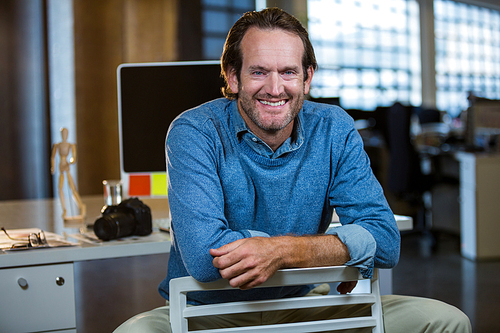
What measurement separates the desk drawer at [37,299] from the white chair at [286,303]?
0.36 metres

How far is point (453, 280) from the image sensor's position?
3285mm

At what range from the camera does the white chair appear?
946 millimetres

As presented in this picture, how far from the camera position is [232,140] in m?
1.24

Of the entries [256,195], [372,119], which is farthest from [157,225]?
[372,119]

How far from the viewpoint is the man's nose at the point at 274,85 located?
1.21 m

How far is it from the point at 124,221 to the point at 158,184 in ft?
1.82

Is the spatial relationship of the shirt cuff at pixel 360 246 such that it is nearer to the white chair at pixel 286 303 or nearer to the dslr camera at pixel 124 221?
the white chair at pixel 286 303

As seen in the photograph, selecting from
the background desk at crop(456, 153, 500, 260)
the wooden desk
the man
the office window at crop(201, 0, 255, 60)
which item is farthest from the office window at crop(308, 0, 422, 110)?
the wooden desk

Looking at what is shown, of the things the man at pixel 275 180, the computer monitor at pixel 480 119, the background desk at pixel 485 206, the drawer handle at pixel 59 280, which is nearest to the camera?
the man at pixel 275 180

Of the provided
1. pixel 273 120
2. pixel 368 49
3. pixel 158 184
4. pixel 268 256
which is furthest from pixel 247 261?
pixel 368 49

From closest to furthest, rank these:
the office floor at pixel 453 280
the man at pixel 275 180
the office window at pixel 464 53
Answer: the man at pixel 275 180 < the office floor at pixel 453 280 < the office window at pixel 464 53

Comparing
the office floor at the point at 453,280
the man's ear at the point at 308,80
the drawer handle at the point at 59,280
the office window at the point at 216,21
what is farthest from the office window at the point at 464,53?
the drawer handle at the point at 59,280

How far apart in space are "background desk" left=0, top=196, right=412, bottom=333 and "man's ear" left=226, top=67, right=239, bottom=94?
45cm

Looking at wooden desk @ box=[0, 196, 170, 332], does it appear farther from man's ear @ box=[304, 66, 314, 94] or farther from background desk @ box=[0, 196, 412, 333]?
man's ear @ box=[304, 66, 314, 94]
